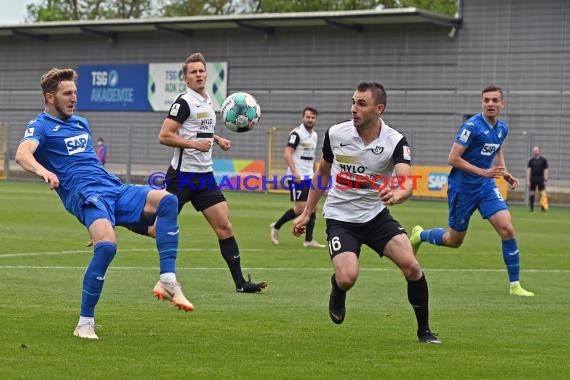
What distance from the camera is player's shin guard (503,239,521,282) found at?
1380cm

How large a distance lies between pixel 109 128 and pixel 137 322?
A: 48240 millimetres

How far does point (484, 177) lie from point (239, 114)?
2.91 meters

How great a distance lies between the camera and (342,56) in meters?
51.8

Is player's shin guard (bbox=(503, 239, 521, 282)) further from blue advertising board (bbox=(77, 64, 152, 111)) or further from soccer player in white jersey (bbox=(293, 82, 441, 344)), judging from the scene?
blue advertising board (bbox=(77, 64, 152, 111))

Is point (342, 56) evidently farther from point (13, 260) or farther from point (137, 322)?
point (137, 322)

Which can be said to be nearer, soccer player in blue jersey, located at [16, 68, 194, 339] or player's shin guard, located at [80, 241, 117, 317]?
player's shin guard, located at [80, 241, 117, 317]

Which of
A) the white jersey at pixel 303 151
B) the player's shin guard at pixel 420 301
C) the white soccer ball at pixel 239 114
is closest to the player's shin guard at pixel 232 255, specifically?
the white soccer ball at pixel 239 114

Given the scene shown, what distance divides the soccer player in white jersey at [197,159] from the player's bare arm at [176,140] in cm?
1

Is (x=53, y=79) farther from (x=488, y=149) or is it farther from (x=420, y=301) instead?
(x=488, y=149)

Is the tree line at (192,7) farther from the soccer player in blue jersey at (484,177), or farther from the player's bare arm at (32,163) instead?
the player's bare arm at (32,163)

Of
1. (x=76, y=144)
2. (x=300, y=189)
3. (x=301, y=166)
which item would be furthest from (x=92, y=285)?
(x=301, y=166)

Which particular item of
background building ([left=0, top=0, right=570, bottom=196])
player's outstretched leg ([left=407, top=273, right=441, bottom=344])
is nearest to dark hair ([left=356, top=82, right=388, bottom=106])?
player's outstretched leg ([left=407, top=273, right=441, bottom=344])

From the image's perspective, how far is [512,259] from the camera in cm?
1387

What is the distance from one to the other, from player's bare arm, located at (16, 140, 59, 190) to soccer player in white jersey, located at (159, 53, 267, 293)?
12.1 feet
